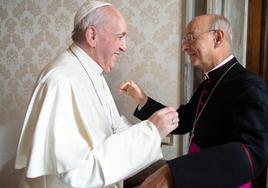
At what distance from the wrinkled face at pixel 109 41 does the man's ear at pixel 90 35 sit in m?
0.02

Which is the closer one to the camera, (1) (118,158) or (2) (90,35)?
(1) (118,158)

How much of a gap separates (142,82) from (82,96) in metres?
0.91

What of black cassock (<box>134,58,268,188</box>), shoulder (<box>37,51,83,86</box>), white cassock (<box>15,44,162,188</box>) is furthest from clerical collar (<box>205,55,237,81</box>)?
shoulder (<box>37,51,83,86</box>)

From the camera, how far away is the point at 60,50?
7.45ft

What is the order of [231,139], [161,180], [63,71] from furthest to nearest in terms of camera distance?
[63,71] < [231,139] < [161,180]

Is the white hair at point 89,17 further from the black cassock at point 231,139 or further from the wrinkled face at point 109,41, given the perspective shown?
the black cassock at point 231,139

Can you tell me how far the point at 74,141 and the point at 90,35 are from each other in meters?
0.44

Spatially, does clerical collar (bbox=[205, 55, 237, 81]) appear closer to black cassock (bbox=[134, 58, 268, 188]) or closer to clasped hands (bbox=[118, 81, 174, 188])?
black cassock (bbox=[134, 58, 268, 188])

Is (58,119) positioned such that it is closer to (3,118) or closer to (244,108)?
(244,108)

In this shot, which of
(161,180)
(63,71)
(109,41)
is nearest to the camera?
(161,180)

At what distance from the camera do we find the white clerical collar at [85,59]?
1310mm

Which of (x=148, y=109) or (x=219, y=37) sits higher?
(x=219, y=37)

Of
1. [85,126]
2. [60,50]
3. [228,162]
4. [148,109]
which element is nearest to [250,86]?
[228,162]

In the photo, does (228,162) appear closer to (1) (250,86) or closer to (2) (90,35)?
(1) (250,86)
